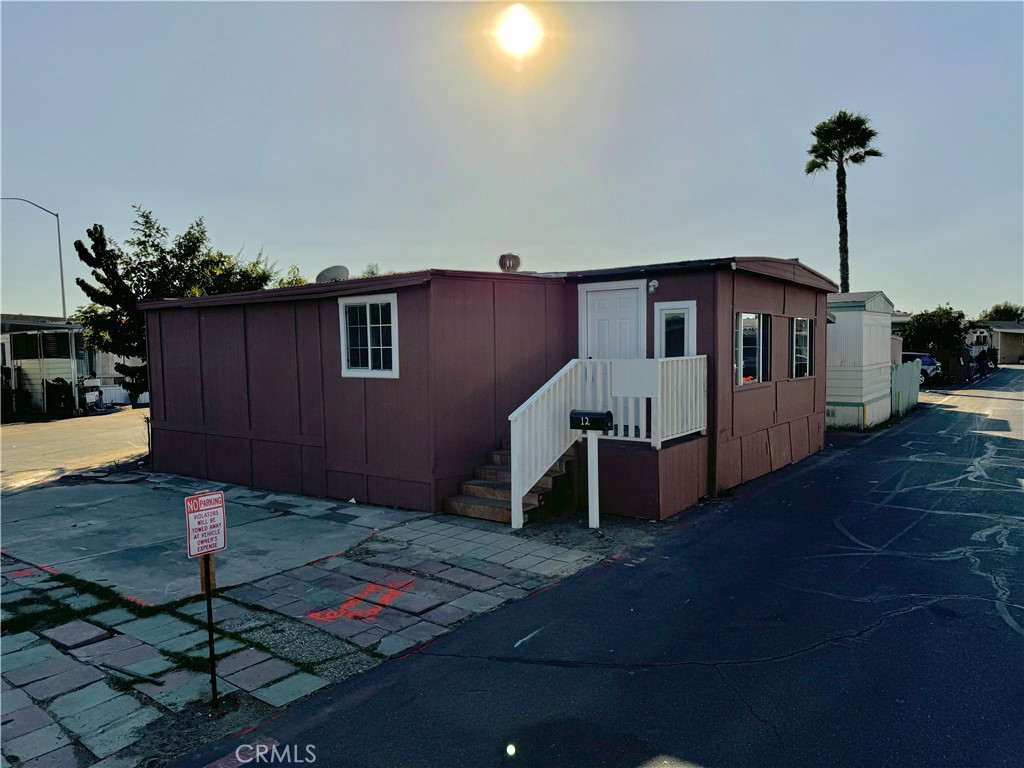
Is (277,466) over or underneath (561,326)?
underneath

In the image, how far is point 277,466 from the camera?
11148mm

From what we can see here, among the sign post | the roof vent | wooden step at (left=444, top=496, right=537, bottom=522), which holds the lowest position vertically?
wooden step at (left=444, top=496, right=537, bottom=522)

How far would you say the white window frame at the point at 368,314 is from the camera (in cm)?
925

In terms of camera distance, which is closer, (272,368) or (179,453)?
(272,368)

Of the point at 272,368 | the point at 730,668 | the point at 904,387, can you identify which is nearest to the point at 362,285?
the point at 272,368

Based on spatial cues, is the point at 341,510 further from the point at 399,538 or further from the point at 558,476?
the point at 558,476

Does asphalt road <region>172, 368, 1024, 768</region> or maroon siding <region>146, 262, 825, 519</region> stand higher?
maroon siding <region>146, 262, 825, 519</region>

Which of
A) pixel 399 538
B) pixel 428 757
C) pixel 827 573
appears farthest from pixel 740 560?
pixel 428 757

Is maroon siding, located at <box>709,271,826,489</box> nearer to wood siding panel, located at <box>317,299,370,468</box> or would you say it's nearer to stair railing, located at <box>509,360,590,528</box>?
stair railing, located at <box>509,360,590,528</box>

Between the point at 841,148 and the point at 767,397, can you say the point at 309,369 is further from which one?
the point at 841,148

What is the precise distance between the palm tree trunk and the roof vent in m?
21.7

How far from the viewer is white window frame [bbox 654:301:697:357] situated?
9.66m

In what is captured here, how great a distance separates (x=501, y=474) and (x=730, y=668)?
4908 millimetres

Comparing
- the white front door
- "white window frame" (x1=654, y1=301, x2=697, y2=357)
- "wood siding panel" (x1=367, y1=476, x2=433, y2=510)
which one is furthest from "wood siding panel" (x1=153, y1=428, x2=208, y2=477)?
"white window frame" (x1=654, y1=301, x2=697, y2=357)
